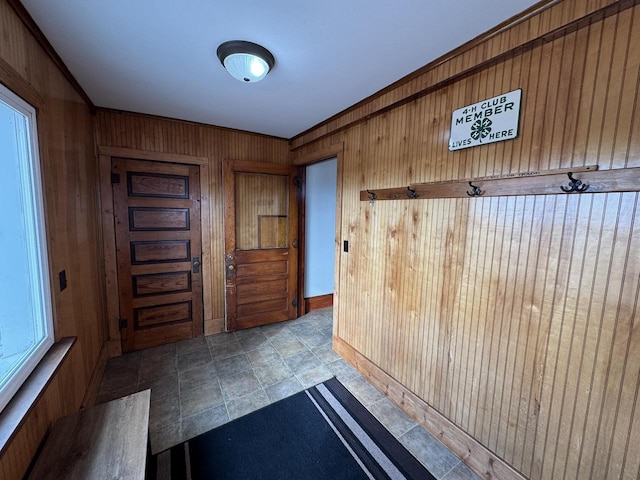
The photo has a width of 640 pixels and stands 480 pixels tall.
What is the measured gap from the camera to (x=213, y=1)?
1180 mm

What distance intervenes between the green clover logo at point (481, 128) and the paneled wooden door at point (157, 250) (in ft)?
8.69

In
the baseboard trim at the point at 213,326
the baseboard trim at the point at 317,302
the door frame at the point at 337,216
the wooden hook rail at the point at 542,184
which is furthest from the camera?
the baseboard trim at the point at 317,302

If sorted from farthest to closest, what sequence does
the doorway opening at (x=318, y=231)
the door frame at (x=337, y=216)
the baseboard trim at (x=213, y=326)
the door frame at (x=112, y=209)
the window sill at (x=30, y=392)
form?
the doorway opening at (x=318, y=231) < the baseboard trim at (x=213, y=326) < the door frame at (x=337, y=216) < the door frame at (x=112, y=209) < the window sill at (x=30, y=392)

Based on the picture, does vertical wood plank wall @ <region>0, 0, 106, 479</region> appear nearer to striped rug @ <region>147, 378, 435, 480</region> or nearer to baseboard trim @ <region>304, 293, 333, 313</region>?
striped rug @ <region>147, 378, 435, 480</region>

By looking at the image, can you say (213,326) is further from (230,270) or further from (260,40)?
(260,40)

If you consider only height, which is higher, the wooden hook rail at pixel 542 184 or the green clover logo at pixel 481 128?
the green clover logo at pixel 481 128

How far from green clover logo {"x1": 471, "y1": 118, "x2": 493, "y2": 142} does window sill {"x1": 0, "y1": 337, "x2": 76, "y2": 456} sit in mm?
2355

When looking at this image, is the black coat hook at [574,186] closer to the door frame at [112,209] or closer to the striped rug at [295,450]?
the striped rug at [295,450]

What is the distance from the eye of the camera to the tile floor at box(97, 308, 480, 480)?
68.7 inches

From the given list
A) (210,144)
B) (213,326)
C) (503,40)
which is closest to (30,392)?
(213,326)

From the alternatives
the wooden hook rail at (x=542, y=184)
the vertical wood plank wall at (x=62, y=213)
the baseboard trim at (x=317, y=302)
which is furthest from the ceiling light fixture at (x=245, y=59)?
the baseboard trim at (x=317, y=302)

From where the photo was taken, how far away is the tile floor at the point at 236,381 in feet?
5.73

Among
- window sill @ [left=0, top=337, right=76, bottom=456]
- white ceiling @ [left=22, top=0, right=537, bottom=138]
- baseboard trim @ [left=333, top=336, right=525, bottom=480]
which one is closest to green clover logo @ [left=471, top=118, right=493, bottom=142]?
white ceiling @ [left=22, top=0, right=537, bottom=138]

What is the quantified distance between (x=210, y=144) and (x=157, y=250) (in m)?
1.30
